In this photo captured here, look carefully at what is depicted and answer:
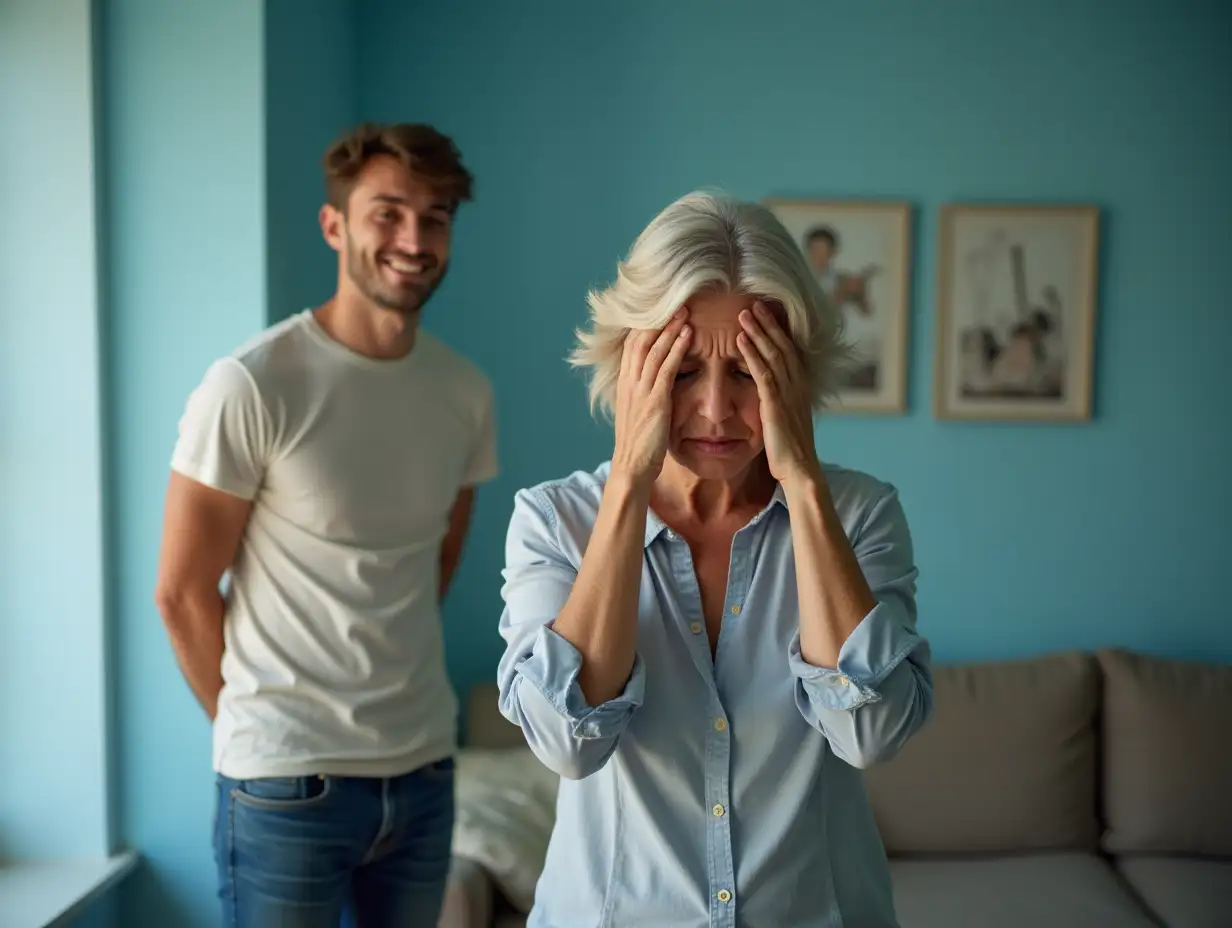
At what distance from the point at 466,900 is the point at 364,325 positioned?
1.22m

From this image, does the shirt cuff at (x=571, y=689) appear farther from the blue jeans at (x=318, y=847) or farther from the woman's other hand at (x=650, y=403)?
the blue jeans at (x=318, y=847)

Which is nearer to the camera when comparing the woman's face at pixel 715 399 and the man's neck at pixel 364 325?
the woman's face at pixel 715 399

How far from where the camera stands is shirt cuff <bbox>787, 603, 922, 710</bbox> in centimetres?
101

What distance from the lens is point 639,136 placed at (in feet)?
10.3

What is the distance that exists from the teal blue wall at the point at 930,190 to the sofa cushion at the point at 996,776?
1.14 feet

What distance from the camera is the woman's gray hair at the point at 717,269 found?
3.62 ft

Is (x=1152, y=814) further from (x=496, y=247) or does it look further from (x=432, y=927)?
(x=496, y=247)

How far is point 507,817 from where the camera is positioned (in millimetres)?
2502

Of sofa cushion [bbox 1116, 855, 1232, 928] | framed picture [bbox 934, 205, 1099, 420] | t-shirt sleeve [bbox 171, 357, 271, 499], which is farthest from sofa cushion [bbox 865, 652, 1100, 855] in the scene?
t-shirt sleeve [bbox 171, 357, 271, 499]

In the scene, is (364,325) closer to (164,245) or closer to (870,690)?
(164,245)

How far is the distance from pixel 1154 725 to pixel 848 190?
167 centimetres

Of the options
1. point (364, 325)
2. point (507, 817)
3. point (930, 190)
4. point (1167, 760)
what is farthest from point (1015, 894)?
point (364, 325)

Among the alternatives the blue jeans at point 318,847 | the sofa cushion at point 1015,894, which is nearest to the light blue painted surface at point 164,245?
the blue jeans at point 318,847

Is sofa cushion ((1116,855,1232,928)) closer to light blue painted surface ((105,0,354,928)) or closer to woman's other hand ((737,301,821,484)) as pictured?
woman's other hand ((737,301,821,484))
